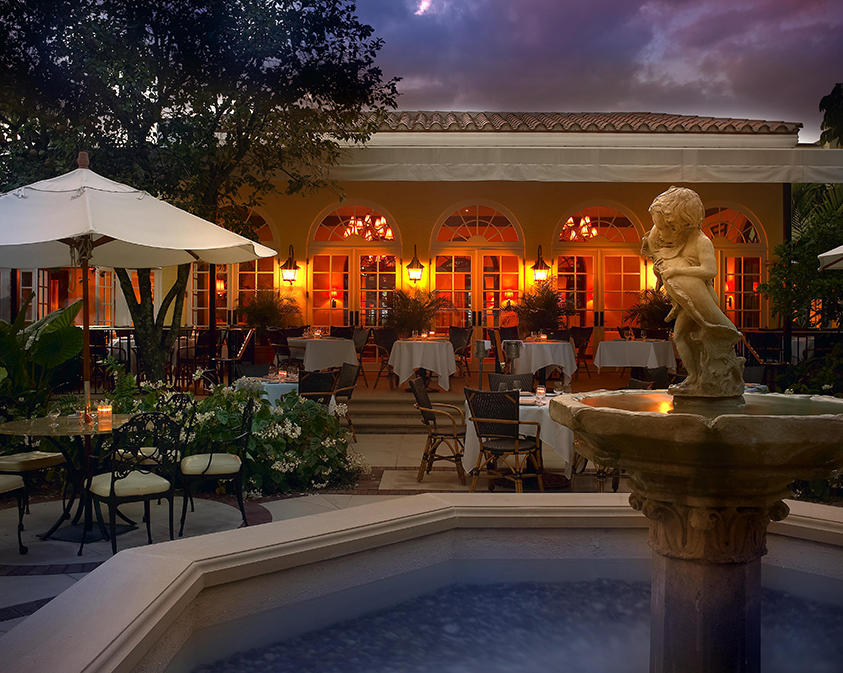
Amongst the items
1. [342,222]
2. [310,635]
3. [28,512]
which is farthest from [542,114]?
[310,635]

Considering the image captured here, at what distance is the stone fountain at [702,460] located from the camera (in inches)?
83.8

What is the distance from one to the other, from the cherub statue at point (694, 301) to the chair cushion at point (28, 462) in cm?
376

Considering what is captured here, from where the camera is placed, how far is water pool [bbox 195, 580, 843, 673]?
2.70 m

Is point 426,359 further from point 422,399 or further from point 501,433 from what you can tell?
point 501,433

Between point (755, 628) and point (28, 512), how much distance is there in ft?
14.5

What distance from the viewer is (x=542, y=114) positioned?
671 inches

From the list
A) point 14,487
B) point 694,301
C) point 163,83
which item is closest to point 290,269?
point 163,83

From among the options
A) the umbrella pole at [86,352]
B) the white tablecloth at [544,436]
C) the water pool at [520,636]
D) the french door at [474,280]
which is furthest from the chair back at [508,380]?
the french door at [474,280]

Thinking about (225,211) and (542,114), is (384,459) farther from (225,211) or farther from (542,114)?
(542,114)

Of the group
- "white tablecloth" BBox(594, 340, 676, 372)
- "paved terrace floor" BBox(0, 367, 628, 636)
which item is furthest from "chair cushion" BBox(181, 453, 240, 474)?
"white tablecloth" BBox(594, 340, 676, 372)

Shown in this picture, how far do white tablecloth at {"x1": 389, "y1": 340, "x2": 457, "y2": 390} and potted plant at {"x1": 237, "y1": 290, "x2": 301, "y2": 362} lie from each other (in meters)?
3.13

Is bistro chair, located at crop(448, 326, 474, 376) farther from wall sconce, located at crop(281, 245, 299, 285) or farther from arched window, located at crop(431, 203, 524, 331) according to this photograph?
wall sconce, located at crop(281, 245, 299, 285)

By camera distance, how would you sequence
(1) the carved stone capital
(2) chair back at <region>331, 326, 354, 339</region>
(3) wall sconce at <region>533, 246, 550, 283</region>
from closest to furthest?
(1) the carved stone capital, (2) chair back at <region>331, 326, 354, 339</region>, (3) wall sconce at <region>533, 246, 550, 283</region>

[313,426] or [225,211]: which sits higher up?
[225,211]
